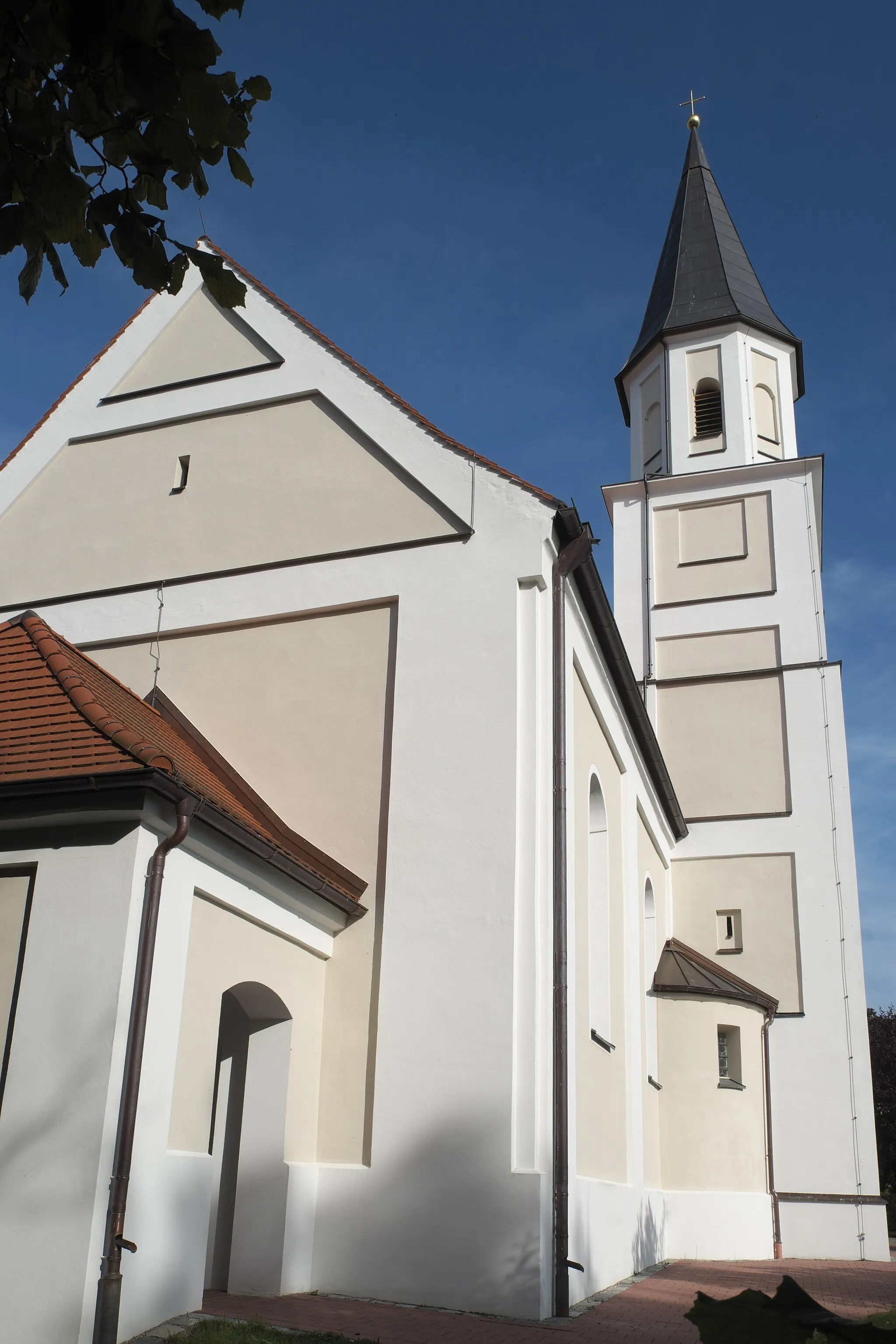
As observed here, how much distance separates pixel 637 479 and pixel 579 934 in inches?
558

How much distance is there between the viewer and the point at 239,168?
3.96m

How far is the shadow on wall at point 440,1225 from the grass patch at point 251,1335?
1.55 metres

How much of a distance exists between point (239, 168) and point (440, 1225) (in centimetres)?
736

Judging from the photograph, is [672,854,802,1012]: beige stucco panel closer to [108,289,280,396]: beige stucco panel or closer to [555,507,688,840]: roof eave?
[555,507,688,840]: roof eave

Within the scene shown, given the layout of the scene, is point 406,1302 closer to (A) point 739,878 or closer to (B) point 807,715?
(A) point 739,878

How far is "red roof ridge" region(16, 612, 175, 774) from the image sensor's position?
24.1ft

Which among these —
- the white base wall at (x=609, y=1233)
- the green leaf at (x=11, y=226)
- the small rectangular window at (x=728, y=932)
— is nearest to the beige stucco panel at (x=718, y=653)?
the small rectangular window at (x=728, y=932)

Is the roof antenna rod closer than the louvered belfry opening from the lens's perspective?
Yes

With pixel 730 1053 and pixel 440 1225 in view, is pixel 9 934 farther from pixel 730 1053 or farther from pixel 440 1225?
pixel 730 1053

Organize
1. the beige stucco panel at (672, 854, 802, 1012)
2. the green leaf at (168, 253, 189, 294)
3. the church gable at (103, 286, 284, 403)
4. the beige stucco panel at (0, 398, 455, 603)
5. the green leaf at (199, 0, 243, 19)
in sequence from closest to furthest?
the green leaf at (199, 0, 243, 19) → the green leaf at (168, 253, 189, 294) → the beige stucco panel at (0, 398, 455, 603) → the church gable at (103, 286, 284, 403) → the beige stucco panel at (672, 854, 802, 1012)

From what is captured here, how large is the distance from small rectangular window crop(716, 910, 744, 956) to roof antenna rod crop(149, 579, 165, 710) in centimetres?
1093

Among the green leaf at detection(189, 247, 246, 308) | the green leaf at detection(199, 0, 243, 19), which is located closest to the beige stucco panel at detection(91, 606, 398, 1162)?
the green leaf at detection(189, 247, 246, 308)

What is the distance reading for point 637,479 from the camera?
23.6 m

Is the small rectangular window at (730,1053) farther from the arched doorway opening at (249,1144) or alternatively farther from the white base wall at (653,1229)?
the arched doorway opening at (249,1144)
